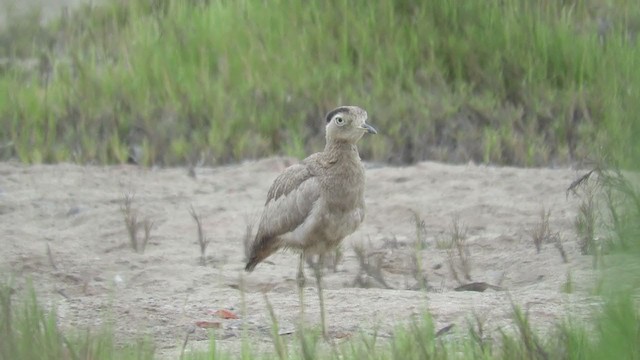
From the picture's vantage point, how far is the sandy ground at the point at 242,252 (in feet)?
19.8

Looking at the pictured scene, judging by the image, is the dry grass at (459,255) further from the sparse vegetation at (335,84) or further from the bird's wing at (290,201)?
the sparse vegetation at (335,84)

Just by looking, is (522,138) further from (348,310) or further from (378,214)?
(348,310)

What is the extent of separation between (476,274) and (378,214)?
156 centimetres

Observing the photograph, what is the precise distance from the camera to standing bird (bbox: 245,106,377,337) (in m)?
6.75

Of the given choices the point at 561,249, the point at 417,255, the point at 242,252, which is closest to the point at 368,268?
the point at 417,255

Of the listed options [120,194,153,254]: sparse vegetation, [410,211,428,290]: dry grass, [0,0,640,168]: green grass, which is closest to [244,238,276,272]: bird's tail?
[410,211,428,290]: dry grass

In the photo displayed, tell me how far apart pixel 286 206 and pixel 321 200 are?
228mm

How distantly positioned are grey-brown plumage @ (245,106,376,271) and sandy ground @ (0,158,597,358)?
9.1 inches

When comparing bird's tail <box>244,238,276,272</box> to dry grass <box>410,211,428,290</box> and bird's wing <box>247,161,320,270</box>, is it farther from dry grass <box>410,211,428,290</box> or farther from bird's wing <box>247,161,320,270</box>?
dry grass <box>410,211,428,290</box>

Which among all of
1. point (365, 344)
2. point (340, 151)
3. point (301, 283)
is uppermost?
point (340, 151)

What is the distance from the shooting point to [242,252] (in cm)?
807

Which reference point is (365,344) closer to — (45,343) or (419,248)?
(45,343)

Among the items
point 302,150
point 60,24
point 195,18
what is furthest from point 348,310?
point 60,24

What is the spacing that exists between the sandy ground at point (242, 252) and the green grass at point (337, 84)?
39 centimetres
